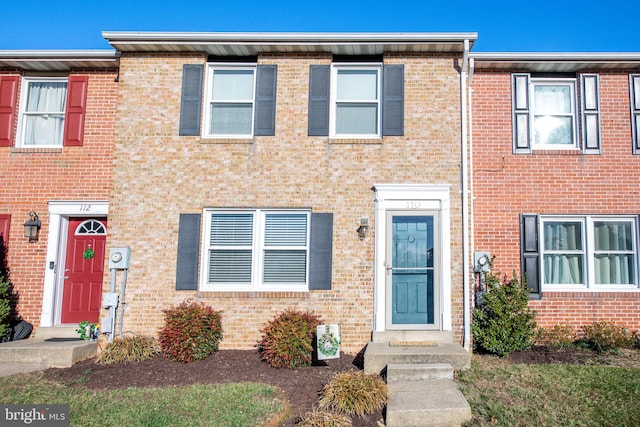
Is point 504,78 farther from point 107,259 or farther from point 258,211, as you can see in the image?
point 107,259

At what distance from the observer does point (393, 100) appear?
8.48m

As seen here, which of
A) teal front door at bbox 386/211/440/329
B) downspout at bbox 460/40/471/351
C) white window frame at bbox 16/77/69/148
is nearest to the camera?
downspout at bbox 460/40/471/351

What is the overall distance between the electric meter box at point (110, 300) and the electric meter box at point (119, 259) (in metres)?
0.47

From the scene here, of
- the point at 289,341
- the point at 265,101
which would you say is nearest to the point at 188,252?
the point at 289,341

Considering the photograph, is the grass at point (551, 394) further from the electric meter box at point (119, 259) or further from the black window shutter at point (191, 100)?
the black window shutter at point (191, 100)

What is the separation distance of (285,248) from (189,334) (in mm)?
2189

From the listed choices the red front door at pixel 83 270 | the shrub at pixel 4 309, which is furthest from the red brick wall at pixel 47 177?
the shrub at pixel 4 309

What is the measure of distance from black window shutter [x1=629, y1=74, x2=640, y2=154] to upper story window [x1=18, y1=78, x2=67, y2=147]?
11.1 metres

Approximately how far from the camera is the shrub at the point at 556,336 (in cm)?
822

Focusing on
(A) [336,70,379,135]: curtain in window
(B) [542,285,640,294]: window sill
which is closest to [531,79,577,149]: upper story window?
(B) [542,285,640,294]: window sill

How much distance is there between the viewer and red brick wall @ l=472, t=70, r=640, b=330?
8.57 meters

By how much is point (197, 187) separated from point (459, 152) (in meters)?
4.82

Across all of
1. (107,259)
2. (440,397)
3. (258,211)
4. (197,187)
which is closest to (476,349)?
(440,397)

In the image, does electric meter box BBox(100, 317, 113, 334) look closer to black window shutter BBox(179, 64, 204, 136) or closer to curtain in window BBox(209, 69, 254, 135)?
black window shutter BBox(179, 64, 204, 136)
